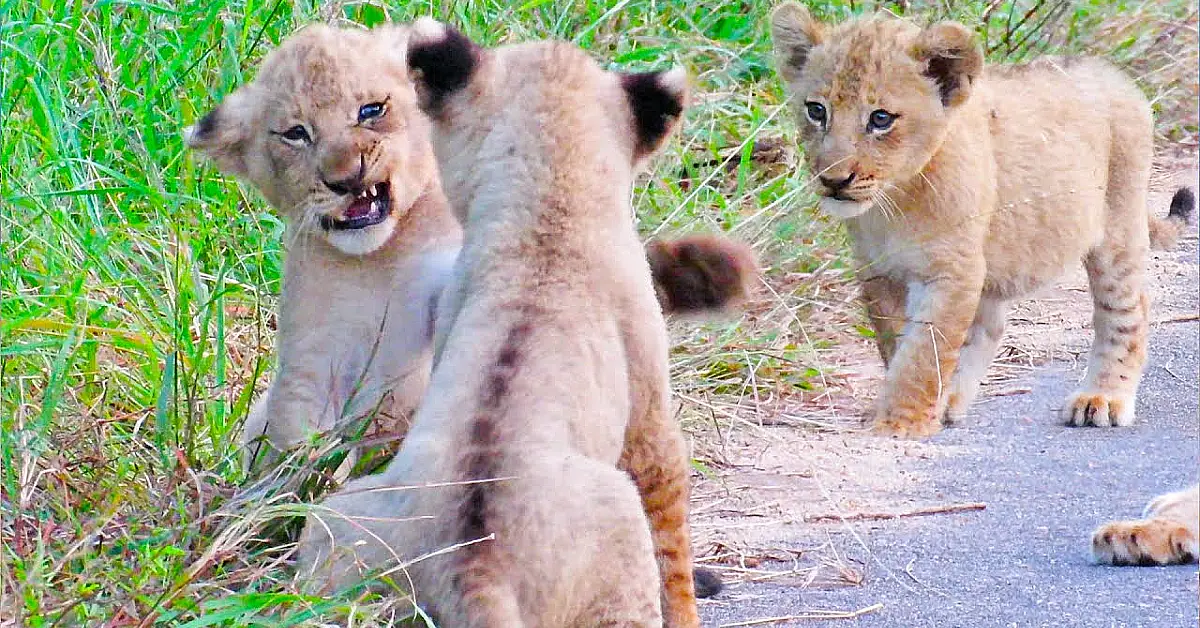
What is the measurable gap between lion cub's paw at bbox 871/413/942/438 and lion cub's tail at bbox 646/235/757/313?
1.65m

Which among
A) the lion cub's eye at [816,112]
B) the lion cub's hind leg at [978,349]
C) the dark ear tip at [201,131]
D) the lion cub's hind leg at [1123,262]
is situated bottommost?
the lion cub's hind leg at [978,349]

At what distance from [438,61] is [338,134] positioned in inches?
14.2

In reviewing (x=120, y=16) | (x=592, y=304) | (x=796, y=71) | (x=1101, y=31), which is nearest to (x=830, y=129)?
(x=796, y=71)

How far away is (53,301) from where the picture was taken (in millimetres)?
4406

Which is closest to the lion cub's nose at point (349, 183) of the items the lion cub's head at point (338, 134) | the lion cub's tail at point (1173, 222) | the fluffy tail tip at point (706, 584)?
the lion cub's head at point (338, 134)

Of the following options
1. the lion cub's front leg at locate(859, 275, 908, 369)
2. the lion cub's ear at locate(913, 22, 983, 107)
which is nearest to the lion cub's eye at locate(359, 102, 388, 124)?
the lion cub's ear at locate(913, 22, 983, 107)

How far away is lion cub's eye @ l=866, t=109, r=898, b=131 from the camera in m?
5.84

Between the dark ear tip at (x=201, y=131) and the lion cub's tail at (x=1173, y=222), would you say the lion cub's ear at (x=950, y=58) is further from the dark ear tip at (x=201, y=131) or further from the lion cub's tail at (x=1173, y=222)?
the dark ear tip at (x=201, y=131)

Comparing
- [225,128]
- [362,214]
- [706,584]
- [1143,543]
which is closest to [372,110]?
[362,214]

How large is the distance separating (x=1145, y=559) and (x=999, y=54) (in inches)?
171

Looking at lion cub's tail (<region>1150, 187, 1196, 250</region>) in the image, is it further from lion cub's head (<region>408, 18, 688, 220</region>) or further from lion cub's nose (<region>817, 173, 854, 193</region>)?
lion cub's head (<region>408, 18, 688, 220</region>)

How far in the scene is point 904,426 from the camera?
5652mm

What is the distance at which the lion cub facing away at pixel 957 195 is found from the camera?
5.81 meters

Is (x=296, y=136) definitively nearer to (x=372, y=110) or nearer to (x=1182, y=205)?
(x=372, y=110)
